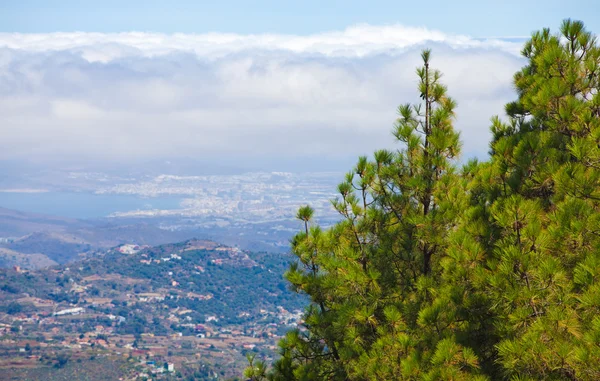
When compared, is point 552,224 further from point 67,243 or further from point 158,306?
point 67,243

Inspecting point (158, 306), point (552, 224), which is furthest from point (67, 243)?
point (552, 224)

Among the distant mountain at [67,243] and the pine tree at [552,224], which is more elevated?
the pine tree at [552,224]

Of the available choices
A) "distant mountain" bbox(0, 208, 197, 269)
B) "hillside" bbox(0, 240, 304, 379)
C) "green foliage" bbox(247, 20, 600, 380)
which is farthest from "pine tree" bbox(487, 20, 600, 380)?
"distant mountain" bbox(0, 208, 197, 269)

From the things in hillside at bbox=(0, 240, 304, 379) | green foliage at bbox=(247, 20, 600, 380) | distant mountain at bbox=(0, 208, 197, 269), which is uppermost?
green foliage at bbox=(247, 20, 600, 380)

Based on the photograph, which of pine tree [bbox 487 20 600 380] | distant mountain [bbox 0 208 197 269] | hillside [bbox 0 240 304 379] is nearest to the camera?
pine tree [bbox 487 20 600 380]

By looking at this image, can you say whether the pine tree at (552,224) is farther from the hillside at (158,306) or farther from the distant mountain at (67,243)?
the distant mountain at (67,243)

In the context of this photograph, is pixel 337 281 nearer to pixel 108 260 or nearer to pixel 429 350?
pixel 429 350

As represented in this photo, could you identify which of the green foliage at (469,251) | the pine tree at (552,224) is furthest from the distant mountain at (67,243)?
the pine tree at (552,224)

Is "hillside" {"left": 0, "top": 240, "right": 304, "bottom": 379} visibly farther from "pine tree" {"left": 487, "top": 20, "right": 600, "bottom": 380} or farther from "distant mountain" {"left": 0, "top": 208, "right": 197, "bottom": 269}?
"pine tree" {"left": 487, "top": 20, "right": 600, "bottom": 380}
